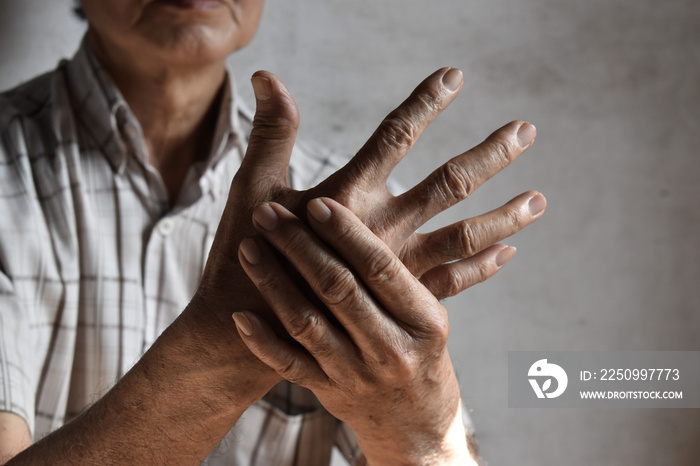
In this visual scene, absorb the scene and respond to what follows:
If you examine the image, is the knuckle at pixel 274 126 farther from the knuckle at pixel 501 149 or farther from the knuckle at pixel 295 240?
the knuckle at pixel 501 149

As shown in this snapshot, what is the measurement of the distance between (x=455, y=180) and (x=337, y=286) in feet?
0.60

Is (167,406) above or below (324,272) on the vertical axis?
below

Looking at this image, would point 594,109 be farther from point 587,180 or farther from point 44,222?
point 44,222

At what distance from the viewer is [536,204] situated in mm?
769

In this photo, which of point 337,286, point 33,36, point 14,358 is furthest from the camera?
point 33,36

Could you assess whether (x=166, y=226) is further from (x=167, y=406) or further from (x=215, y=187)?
(x=167, y=406)

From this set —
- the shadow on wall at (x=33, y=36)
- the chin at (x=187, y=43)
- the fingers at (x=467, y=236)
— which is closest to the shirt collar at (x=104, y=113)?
Result: the chin at (x=187, y=43)

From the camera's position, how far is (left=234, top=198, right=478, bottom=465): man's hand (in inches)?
25.2

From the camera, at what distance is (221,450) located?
106cm

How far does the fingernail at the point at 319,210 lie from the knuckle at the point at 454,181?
5.7 inches

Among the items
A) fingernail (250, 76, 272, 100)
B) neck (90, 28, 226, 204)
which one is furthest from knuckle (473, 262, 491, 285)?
neck (90, 28, 226, 204)

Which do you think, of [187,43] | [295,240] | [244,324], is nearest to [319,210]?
[295,240]

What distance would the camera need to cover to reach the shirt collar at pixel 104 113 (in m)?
1.03

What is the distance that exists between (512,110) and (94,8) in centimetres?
84
